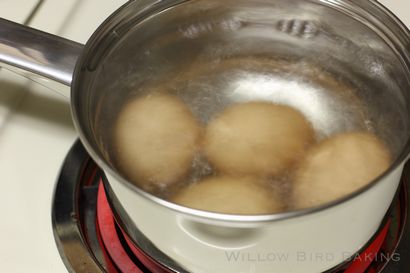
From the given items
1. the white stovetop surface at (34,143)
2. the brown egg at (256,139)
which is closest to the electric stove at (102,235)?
the white stovetop surface at (34,143)

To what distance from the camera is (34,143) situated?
3.00 ft

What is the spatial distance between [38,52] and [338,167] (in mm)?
465

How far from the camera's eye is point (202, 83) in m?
0.84

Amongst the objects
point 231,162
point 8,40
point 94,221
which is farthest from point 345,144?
point 8,40

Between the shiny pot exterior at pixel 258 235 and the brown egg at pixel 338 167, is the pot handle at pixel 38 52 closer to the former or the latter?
the shiny pot exterior at pixel 258 235

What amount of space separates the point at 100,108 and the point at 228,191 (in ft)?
0.69

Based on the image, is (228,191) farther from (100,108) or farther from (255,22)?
(255,22)

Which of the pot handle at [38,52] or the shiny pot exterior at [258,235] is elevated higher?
the pot handle at [38,52]

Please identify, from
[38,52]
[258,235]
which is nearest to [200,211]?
[258,235]

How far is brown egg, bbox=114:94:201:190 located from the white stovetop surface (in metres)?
0.19

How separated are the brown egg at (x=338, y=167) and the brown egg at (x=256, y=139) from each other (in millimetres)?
29

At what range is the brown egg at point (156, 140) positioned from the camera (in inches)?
28.1

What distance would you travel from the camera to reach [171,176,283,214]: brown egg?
647 mm

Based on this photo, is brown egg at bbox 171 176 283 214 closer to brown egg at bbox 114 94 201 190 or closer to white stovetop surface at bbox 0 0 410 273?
brown egg at bbox 114 94 201 190
